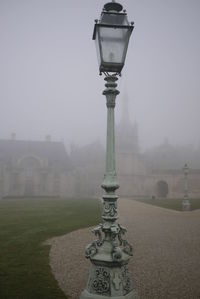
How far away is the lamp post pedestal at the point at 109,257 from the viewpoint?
163 inches

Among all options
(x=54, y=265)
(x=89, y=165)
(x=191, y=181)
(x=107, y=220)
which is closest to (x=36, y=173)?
(x=89, y=165)

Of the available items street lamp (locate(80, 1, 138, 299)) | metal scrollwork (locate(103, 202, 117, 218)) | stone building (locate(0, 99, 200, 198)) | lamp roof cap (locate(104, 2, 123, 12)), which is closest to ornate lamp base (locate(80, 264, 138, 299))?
street lamp (locate(80, 1, 138, 299))

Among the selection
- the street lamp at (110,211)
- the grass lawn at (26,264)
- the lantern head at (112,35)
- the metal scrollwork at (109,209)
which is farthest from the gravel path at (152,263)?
the lantern head at (112,35)

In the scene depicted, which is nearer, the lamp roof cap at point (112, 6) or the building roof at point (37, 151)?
the lamp roof cap at point (112, 6)

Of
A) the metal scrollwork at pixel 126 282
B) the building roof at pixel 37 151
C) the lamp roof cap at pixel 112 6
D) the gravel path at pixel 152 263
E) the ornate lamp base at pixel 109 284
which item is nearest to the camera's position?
the ornate lamp base at pixel 109 284

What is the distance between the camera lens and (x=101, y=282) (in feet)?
13.7

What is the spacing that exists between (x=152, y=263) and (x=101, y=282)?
4.49m

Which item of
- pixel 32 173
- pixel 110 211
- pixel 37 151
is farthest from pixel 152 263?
pixel 37 151

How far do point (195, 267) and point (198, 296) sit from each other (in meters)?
2.08

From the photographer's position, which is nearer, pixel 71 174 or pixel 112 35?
pixel 112 35

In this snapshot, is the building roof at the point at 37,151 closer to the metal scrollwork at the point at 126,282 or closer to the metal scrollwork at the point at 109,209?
the metal scrollwork at the point at 109,209

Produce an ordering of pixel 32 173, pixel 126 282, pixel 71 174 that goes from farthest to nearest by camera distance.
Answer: pixel 71 174 < pixel 32 173 < pixel 126 282

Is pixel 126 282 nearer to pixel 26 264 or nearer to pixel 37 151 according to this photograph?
pixel 26 264

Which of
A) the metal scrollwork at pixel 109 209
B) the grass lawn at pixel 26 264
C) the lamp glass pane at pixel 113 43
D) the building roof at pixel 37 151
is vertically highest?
the building roof at pixel 37 151
